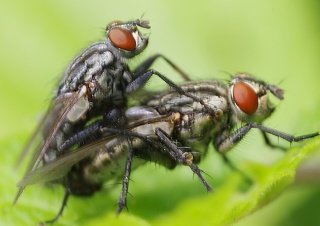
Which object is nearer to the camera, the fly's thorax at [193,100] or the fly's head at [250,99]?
the fly's head at [250,99]

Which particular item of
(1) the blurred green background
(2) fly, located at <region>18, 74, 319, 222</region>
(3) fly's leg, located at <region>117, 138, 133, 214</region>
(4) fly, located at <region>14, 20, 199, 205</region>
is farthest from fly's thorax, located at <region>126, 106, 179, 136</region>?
(1) the blurred green background

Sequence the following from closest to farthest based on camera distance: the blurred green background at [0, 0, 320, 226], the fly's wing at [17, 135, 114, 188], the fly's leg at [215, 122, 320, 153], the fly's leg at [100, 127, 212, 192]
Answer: the fly's wing at [17, 135, 114, 188] → the fly's leg at [100, 127, 212, 192] → the fly's leg at [215, 122, 320, 153] → the blurred green background at [0, 0, 320, 226]

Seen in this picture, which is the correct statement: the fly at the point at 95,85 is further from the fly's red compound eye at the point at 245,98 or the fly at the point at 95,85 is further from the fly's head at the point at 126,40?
the fly's red compound eye at the point at 245,98

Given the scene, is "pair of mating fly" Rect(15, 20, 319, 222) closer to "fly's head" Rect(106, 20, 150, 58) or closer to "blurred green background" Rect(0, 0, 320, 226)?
"fly's head" Rect(106, 20, 150, 58)

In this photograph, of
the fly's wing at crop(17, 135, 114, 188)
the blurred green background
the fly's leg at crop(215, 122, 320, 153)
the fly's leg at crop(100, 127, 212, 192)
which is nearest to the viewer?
the fly's wing at crop(17, 135, 114, 188)

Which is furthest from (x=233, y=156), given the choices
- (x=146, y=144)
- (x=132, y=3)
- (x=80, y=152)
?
(x=132, y=3)

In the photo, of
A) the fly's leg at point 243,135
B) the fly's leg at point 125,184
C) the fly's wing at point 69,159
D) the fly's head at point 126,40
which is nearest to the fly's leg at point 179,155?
the fly's wing at point 69,159

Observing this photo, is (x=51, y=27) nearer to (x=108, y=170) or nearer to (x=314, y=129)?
(x=108, y=170)
